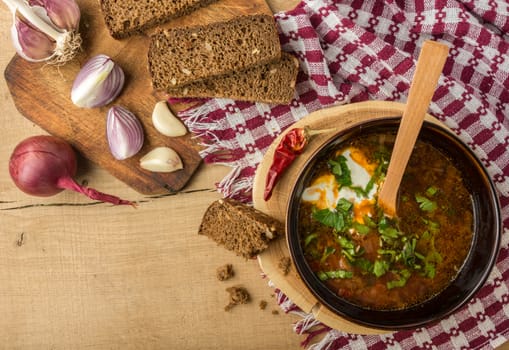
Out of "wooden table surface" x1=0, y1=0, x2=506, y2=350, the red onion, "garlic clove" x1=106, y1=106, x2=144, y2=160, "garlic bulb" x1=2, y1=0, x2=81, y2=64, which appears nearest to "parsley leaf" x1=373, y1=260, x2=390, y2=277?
"wooden table surface" x1=0, y1=0, x2=506, y2=350

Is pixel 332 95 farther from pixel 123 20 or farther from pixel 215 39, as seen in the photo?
pixel 123 20

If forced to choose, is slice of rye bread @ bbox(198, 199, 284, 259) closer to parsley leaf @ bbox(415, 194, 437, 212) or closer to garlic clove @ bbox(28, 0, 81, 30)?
parsley leaf @ bbox(415, 194, 437, 212)

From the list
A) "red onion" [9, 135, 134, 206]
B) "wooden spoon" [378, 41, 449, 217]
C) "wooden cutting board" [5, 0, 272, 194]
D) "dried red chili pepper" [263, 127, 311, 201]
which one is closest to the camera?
"wooden spoon" [378, 41, 449, 217]

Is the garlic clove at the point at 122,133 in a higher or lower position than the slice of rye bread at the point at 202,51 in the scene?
lower

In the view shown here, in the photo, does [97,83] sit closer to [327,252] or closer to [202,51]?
[202,51]

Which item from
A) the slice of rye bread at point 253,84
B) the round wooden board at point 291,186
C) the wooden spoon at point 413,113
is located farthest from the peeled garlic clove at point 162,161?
the wooden spoon at point 413,113

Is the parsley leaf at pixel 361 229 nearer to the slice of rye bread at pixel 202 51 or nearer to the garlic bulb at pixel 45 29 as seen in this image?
the slice of rye bread at pixel 202 51
